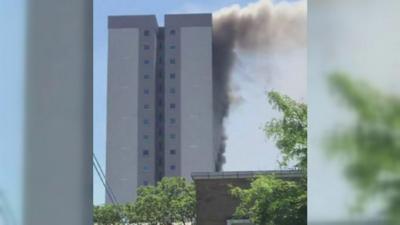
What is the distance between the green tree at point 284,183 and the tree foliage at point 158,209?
3.11 meters

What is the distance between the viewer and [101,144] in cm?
1577

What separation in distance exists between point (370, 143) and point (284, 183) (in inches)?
249

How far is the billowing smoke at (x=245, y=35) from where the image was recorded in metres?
14.0

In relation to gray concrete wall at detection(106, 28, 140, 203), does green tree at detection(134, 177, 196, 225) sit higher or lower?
lower

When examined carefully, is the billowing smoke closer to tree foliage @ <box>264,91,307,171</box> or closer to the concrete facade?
the concrete facade

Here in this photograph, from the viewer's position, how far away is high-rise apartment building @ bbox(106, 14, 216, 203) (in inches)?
596

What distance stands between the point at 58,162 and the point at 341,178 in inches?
45.7

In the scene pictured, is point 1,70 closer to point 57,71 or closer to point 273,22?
point 57,71

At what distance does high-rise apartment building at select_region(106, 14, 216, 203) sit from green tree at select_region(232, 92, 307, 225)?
5.53m

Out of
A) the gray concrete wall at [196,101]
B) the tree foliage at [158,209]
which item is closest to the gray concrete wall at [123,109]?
the gray concrete wall at [196,101]

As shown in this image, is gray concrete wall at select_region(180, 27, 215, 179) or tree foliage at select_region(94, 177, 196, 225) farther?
gray concrete wall at select_region(180, 27, 215, 179)

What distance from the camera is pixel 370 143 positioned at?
264cm

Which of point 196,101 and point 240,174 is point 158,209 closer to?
point 240,174

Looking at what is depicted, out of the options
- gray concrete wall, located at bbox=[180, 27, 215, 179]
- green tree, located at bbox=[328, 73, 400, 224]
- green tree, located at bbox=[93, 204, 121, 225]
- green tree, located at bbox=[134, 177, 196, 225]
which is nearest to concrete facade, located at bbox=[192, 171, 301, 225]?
green tree, located at bbox=[134, 177, 196, 225]
